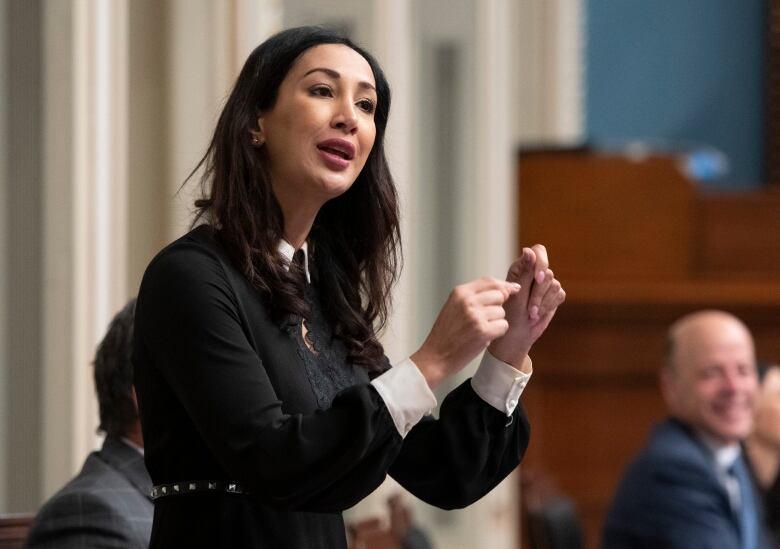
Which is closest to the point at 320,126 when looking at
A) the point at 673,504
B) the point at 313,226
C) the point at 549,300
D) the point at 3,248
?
Answer: the point at 313,226

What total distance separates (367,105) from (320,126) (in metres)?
0.11

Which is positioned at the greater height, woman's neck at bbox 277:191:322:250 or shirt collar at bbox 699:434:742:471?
woman's neck at bbox 277:191:322:250

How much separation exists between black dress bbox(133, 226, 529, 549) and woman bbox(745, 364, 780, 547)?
292 cm

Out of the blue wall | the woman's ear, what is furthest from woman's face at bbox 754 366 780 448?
the blue wall

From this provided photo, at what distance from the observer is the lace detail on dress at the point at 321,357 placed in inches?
81.1

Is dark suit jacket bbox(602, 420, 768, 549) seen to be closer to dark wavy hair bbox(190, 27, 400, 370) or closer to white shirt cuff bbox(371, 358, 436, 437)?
dark wavy hair bbox(190, 27, 400, 370)

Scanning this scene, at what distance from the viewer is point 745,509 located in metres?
4.43

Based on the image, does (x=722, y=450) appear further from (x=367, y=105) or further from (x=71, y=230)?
(x=367, y=105)

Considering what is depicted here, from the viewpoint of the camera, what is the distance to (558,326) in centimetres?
732

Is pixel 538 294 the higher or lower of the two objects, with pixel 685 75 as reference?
lower

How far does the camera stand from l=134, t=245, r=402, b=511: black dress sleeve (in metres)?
1.84

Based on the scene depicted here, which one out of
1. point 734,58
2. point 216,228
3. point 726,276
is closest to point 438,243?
point 726,276

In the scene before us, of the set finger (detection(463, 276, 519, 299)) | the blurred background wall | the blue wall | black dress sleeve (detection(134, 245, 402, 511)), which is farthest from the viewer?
the blue wall

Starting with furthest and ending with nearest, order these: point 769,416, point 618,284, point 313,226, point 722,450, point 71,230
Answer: point 618,284, point 769,416, point 722,450, point 71,230, point 313,226
